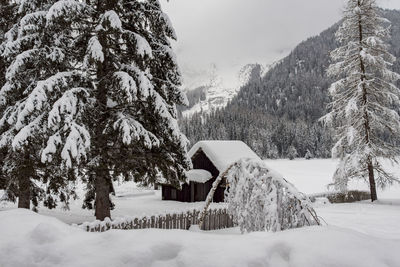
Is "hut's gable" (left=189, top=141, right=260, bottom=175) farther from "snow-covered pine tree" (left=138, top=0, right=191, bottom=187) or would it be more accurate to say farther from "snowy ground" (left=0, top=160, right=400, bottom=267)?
"snowy ground" (left=0, top=160, right=400, bottom=267)

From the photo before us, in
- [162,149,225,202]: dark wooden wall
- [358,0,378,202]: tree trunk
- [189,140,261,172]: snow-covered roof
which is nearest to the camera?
[358,0,378,202]: tree trunk

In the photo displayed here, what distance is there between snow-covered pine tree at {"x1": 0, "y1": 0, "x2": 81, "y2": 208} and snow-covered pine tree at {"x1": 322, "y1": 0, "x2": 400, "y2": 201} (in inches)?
742

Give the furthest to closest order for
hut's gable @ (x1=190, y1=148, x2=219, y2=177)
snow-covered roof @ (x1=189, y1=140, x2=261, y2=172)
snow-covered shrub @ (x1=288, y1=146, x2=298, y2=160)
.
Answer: snow-covered shrub @ (x1=288, y1=146, x2=298, y2=160), hut's gable @ (x1=190, y1=148, x2=219, y2=177), snow-covered roof @ (x1=189, y1=140, x2=261, y2=172)

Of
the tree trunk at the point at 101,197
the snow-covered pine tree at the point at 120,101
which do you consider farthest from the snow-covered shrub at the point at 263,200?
the tree trunk at the point at 101,197

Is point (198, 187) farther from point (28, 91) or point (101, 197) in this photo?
point (28, 91)

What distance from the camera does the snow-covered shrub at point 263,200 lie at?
22.3 feet

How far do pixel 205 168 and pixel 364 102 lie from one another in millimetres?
13685

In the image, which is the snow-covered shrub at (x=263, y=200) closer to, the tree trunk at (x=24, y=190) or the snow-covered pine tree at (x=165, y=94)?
the snow-covered pine tree at (x=165, y=94)

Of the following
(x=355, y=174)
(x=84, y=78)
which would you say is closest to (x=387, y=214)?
(x=355, y=174)

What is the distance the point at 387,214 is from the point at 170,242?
62.4ft

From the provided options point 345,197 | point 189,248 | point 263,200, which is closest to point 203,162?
point 345,197

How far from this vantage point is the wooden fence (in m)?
10.8

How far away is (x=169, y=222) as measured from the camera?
13469 mm

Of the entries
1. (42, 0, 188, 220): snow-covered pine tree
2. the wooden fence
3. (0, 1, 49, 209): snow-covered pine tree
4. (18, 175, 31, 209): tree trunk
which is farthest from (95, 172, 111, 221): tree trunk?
(18, 175, 31, 209): tree trunk
